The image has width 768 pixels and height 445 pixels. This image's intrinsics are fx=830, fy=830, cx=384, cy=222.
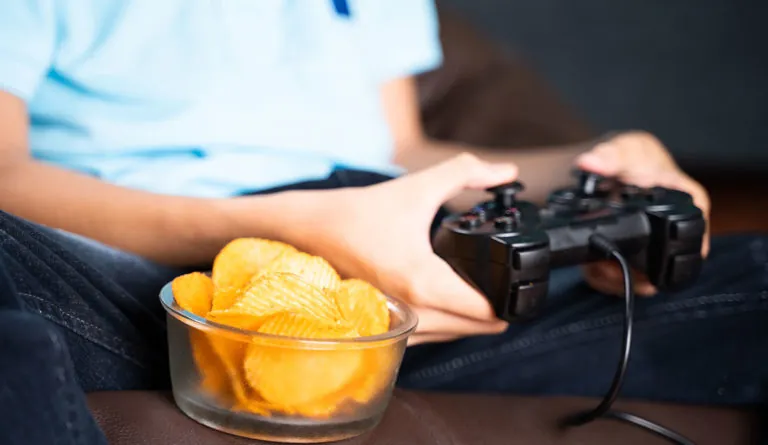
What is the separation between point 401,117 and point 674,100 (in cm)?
118

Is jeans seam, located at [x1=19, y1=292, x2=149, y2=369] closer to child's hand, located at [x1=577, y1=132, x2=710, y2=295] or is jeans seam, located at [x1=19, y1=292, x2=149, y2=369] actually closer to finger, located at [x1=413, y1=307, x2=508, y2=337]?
finger, located at [x1=413, y1=307, x2=508, y2=337]

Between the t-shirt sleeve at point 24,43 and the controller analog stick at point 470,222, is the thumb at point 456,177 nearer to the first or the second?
the controller analog stick at point 470,222

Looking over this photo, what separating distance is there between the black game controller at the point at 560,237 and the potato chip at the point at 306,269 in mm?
94

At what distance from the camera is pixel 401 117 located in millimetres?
934

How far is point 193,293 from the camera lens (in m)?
0.44

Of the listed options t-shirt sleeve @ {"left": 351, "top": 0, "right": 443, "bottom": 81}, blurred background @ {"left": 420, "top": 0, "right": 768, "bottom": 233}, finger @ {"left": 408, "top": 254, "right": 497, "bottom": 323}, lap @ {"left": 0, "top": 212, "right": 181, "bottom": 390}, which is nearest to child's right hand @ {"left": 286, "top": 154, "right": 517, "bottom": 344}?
finger @ {"left": 408, "top": 254, "right": 497, "bottom": 323}

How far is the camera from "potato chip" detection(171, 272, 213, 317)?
1.42ft

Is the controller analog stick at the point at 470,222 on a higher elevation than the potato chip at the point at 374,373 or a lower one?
higher

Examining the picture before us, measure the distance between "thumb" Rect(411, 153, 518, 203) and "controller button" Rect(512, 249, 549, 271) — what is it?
2.3 inches

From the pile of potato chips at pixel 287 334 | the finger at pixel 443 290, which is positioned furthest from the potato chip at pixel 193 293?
the finger at pixel 443 290

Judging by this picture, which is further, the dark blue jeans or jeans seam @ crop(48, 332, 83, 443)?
the dark blue jeans

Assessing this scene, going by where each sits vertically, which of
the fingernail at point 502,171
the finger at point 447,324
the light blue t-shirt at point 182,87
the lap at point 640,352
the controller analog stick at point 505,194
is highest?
the light blue t-shirt at point 182,87

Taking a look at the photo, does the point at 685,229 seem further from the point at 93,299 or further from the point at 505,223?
the point at 93,299

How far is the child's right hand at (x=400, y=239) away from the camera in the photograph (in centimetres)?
50
